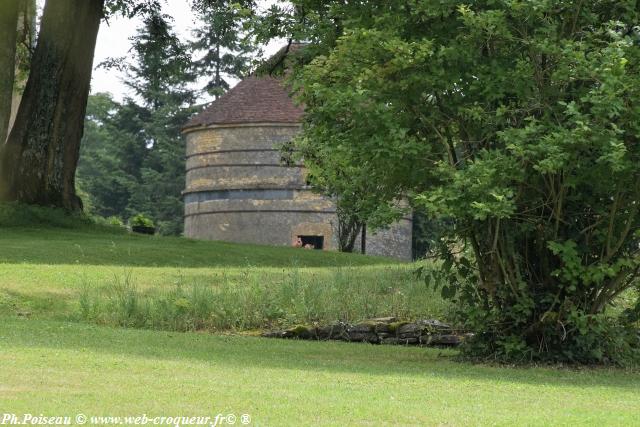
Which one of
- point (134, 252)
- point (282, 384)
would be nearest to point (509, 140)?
point (282, 384)

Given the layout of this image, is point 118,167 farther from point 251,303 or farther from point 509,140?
point 509,140

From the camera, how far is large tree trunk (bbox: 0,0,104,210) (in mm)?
33656

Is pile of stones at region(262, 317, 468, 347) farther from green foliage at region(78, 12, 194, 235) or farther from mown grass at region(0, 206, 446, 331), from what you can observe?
green foliage at region(78, 12, 194, 235)

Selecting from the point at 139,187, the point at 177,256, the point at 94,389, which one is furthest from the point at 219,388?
the point at 139,187

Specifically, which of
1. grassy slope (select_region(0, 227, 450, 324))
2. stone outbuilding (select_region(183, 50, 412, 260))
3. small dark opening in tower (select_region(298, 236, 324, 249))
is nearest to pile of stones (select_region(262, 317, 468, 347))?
grassy slope (select_region(0, 227, 450, 324))

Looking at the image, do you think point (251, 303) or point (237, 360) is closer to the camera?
point (237, 360)

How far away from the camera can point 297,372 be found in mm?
13047

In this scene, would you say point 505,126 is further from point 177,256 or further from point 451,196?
point 177,256

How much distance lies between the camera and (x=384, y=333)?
20188 mm

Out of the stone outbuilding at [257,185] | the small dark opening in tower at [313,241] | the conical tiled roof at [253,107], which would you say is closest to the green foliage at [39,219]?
the stone outbuilding at [257,185]

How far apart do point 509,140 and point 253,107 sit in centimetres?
3886

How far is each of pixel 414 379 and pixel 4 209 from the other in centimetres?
2215

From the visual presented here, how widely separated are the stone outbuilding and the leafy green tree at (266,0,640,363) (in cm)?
3418

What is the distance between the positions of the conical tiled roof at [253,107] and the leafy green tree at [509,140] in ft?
116
